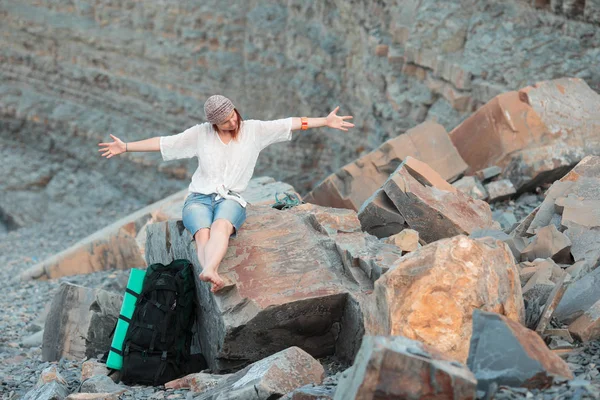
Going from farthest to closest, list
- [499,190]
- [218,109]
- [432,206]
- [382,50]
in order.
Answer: [382,50] → [499,190] → [432,206] → [218,109]

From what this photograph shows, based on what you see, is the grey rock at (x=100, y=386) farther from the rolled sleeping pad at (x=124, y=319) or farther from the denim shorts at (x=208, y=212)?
the denim shorts at (x=208, y=212)

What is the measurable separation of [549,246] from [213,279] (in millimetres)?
2234

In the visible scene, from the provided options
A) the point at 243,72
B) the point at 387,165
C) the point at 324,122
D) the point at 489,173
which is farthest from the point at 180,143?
the point at 243,72

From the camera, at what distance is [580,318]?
13.6ft

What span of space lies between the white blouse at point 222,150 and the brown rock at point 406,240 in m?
1.05

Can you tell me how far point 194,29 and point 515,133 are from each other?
9.28m

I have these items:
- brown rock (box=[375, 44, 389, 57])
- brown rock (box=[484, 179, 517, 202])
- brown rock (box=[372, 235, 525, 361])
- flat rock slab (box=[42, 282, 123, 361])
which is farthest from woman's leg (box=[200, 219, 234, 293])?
brown rock (box=[375, 44, 389, 57])

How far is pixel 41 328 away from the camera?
783cm

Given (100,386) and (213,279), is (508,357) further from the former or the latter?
(100,386)

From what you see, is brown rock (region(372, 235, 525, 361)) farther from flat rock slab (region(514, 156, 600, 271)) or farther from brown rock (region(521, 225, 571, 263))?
brown rock (region(521, 225, 571, 263))

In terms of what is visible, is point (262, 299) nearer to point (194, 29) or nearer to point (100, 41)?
point (194, 29)

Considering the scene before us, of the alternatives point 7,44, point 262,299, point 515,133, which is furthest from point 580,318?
point 7,44

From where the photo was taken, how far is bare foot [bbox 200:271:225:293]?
16.0 feet

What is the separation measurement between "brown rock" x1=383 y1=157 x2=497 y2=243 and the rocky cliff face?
11.7 feet
